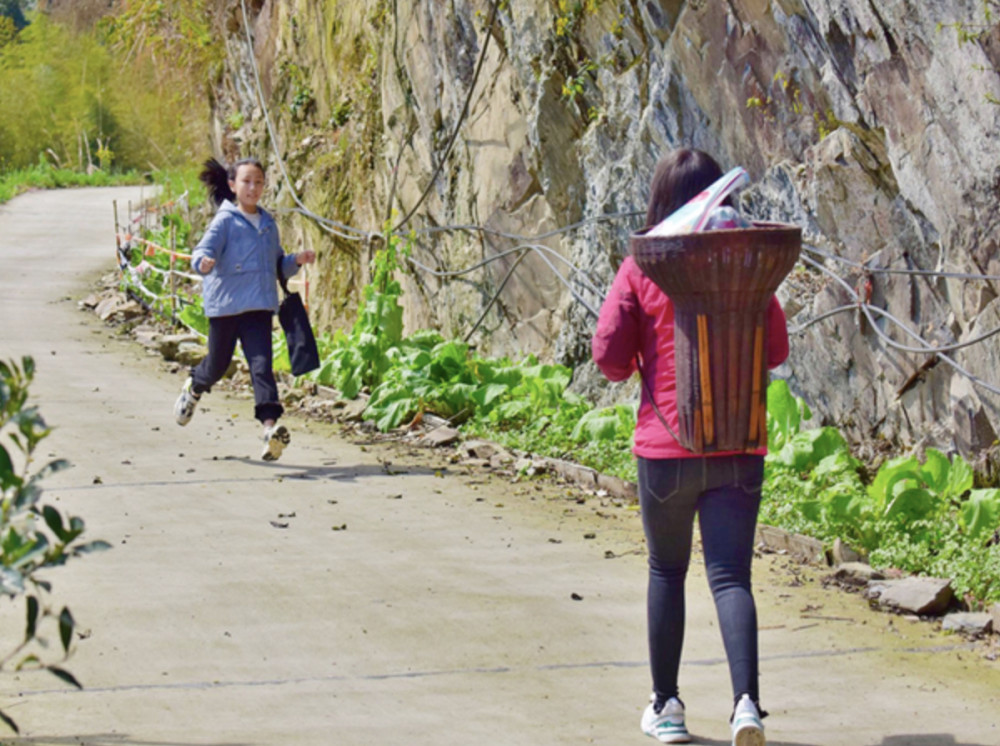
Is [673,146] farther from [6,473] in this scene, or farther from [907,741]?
[6,473]

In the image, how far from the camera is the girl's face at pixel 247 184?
341 inches

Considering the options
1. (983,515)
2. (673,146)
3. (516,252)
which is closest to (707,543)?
(983,515)

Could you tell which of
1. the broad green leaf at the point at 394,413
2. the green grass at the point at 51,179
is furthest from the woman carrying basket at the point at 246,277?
the green grass at the point at 51,179

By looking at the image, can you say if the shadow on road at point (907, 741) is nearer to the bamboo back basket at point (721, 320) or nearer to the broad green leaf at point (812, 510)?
the bamboo back basket at point (721, 320)

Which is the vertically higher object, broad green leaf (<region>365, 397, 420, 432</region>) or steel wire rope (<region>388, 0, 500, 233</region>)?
steel wire rope (<region>388, 0, 500, 233</region>)

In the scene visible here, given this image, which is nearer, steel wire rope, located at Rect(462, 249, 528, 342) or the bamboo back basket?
the bamboo back basket

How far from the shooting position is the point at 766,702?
4.50 metres

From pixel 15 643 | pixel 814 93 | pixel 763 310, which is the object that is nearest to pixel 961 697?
pixel 763 310

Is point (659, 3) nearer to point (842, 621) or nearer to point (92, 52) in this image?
point (842, 621)

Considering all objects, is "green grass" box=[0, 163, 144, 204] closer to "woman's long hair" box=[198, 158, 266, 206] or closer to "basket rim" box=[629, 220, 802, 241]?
"woman's long hair" box=[198, 158, 266, 206]

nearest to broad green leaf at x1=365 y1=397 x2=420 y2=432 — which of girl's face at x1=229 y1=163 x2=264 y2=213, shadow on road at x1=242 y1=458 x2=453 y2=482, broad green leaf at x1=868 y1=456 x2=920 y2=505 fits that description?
shadow on road at x1=242 y1=458 x2=453 y2=482

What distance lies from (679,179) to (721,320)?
1.41 feet

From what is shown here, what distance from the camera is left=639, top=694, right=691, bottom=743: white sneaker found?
4.11m

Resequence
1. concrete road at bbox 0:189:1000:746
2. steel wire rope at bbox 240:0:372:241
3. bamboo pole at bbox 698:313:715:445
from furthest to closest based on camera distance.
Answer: steel wire rope at bbox 240:0:372:241, concrete road at bbox 0:189:1000:746, bamboo pole at bbox 698:313:715:445
